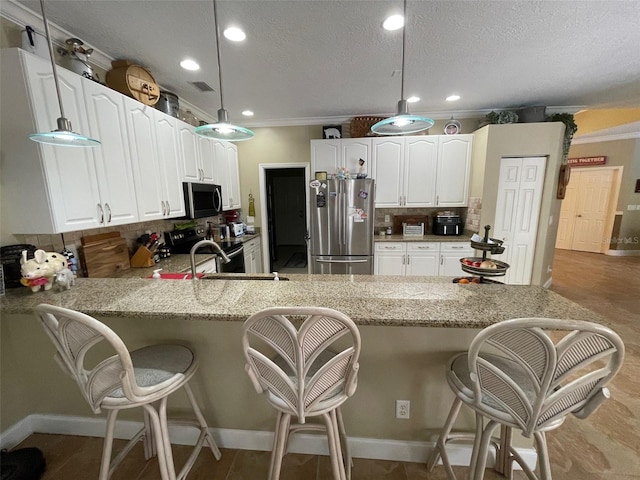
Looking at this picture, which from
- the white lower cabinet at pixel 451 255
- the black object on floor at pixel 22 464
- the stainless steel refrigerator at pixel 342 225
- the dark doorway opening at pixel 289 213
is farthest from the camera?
the dark doorway opening at pixel 289 213

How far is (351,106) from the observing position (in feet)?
11.0

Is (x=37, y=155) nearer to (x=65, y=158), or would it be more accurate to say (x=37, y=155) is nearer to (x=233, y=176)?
(x=65, y=158)

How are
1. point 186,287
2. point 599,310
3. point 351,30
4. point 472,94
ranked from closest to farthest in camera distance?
point 186,287 → point 351,30 → point 472,94 → point 599,310

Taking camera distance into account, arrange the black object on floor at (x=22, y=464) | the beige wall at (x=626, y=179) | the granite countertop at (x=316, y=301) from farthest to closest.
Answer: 1. the beige wall at (x=626, y=179)
2. the black object on floor at (x=22, y=464)
3. the granite countertop at (x=316, y=301)

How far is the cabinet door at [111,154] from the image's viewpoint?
1773mm

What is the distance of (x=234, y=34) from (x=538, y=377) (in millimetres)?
2534

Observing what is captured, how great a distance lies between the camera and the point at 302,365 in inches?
34.6

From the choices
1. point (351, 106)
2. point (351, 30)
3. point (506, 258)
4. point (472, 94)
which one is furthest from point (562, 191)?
point (351, 30)

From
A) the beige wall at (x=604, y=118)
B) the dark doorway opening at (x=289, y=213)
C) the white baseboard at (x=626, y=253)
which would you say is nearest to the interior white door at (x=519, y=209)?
the beige wall at (x=604, y=118)

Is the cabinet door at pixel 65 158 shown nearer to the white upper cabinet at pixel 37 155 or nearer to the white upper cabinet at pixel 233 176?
the white upper cabinet at pixel 37 155

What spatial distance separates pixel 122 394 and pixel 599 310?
196 inches

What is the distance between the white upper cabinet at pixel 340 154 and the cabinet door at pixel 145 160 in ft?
6.82

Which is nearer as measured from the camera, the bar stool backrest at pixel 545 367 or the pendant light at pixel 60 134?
the bar stool backrest at pixel 545 367

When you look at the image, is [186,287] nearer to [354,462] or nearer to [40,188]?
[40,188]
